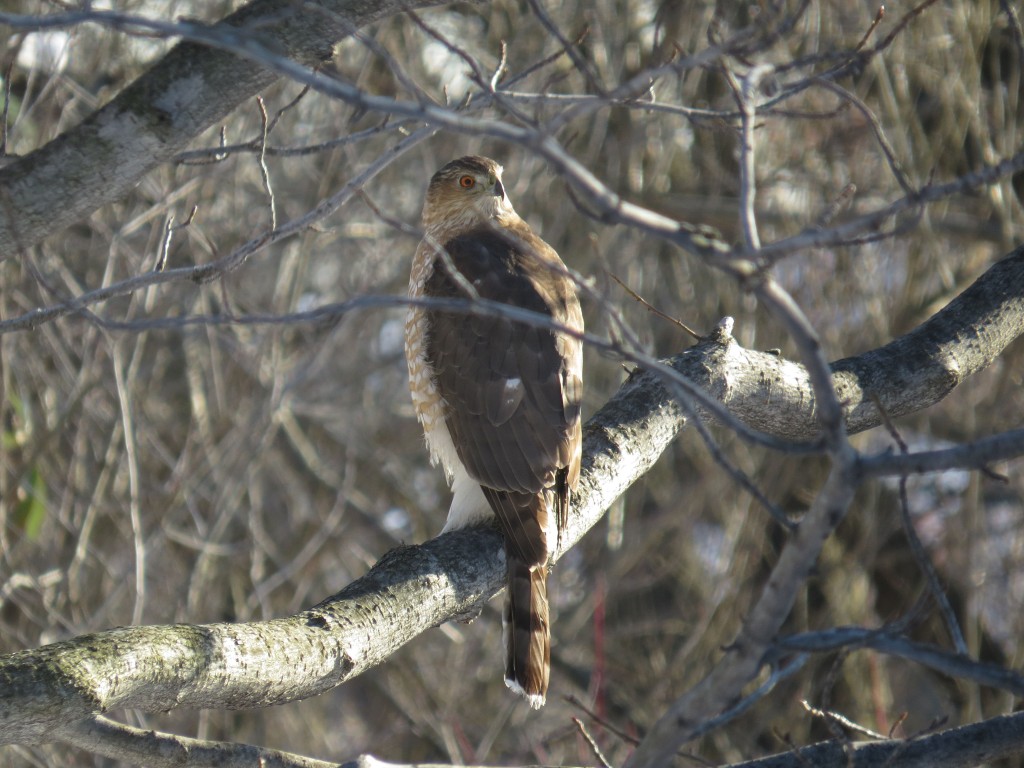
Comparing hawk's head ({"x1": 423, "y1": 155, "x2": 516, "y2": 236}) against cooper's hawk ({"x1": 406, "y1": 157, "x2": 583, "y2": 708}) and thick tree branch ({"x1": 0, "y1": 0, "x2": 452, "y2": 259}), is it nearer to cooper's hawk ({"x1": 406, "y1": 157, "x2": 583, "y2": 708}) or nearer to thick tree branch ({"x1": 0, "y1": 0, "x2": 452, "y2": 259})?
cooper's hawk ({"x1": 406, "y1": 157, "x2": 583, "y2": 708})

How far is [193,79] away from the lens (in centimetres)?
261

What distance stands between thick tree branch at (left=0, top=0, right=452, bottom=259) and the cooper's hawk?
84 cm

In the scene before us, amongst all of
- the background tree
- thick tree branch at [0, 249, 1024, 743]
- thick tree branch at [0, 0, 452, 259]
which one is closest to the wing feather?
thick tree branch at [0, 249, 1024, 743]

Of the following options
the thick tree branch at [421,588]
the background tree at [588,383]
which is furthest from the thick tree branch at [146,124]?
the background tree at [588,383]

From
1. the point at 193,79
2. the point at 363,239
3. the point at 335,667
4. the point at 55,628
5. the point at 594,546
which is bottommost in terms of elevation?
the point at 335,667

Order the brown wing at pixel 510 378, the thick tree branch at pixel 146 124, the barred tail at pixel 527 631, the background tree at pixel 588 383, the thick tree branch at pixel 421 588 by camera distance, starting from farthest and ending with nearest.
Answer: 1. the background tree at pixel 588 383
2. the brown wing at pixel 510 378
3. the barred tail at pixel 527 631
4. the thick tree branch at pixel 146 124
5. the thick tree branch at pixel 421 588

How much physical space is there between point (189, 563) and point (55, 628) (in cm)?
139

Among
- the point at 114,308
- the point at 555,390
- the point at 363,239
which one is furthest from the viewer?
the point at 363,239

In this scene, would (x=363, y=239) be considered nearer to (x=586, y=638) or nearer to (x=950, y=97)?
(x=586, y=638)

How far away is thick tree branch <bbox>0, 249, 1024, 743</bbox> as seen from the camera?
Result: 2160 mm

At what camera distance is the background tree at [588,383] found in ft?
19.6

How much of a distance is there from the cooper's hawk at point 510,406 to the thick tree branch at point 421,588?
98 millimetres

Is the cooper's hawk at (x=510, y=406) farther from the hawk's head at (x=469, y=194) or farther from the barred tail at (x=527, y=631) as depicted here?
the hawk's head at (x=469, y=194)

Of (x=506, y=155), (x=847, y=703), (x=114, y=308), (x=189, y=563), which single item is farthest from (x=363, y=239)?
(x=847, y=703)
